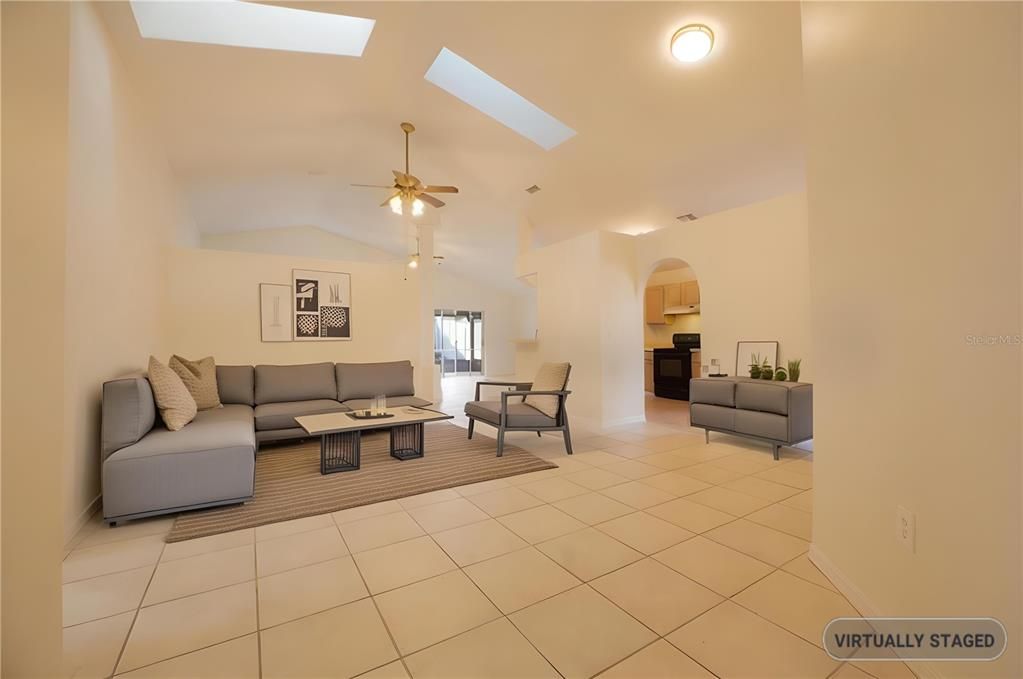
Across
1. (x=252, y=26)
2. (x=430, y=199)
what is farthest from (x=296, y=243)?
(x=252, y=26)

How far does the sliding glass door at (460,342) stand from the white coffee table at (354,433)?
8.22 meters

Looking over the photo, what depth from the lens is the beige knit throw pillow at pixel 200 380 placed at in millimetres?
4020

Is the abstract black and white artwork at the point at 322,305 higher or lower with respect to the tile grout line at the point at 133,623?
higher

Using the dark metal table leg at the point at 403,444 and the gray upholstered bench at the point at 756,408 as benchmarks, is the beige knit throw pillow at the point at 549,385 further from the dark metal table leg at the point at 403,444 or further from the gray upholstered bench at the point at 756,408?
the gray upholstered bench at the point at 756,408

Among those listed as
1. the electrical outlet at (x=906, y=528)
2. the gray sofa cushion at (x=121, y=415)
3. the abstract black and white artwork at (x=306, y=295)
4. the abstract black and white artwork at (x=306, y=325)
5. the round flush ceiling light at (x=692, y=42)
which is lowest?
the electrical outlet at (x=906, y=528)

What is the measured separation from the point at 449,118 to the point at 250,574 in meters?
4.50

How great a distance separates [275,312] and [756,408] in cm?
578

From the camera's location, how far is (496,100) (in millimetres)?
4480

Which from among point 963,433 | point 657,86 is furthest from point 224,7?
point 963,433

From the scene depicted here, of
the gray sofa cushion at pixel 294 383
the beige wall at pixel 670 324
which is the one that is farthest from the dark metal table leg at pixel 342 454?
the beige wall at pixel 670 324

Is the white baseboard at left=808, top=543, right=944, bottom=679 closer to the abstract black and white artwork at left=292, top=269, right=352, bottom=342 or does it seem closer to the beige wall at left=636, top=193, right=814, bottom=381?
the beige wall at left=636, top=193, right=814, bottom=381

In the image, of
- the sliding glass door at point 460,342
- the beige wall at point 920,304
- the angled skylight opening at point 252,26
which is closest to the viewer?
the beige wall at point 920,304

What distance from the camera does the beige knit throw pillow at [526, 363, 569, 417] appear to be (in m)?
4.01

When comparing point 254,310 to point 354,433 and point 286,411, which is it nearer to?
point 286,411
